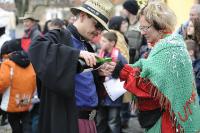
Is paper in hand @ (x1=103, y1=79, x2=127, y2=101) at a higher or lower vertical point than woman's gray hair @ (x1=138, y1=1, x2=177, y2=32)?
lower

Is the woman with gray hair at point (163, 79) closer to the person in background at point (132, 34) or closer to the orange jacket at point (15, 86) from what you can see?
the orange jacket at point (15, 86)

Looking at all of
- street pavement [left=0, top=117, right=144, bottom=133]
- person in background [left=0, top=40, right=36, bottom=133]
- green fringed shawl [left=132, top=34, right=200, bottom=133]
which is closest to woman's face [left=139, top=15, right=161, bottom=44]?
green fringed shawl [left=132, top=34, right=200, bottom=133]

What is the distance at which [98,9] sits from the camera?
3150 millimetres

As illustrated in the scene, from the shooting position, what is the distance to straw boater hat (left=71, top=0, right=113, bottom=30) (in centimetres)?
312

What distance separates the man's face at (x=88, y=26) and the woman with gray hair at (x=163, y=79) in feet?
1.06

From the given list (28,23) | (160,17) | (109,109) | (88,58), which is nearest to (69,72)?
(88,58)

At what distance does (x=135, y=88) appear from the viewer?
10.3ft

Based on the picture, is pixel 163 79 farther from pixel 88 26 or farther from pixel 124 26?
pixel 124 26

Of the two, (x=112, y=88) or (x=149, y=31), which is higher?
(x=149, y=31)

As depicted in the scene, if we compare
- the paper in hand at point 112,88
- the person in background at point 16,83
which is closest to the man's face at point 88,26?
the paper in hand at point 112,88

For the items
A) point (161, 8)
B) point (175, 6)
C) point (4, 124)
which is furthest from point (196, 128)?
point (175, 6)

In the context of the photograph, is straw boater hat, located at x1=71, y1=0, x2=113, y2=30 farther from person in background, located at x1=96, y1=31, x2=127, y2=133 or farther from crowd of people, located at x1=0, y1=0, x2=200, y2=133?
person in background, located at x1=96, y1=31, x2=127, y2=133

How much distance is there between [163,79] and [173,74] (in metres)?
0.08

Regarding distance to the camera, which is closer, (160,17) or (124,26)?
(160,17)
